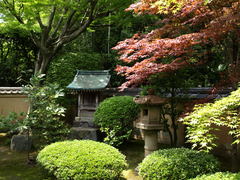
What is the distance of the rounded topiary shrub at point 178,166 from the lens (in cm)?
410

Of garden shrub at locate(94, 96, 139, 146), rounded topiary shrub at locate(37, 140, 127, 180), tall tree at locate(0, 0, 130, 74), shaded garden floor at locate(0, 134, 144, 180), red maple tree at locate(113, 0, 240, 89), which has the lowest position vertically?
shaded garden floor at locate(0, 134, 144, 180)

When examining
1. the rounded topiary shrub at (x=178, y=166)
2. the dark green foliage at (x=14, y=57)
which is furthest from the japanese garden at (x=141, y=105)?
the dark green foliage at (x=14, y=57)

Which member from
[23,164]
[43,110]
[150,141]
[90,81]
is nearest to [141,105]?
[150,141]

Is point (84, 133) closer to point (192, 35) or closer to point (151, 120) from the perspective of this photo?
point (151, 120)

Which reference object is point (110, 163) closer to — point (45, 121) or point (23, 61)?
point (45, 121)

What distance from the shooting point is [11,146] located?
7887 millimetres

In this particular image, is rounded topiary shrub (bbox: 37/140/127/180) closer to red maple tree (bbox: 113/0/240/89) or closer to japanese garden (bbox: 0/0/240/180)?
japanese garden (bbox: 0/0/240/180)

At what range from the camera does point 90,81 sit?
32.5ft

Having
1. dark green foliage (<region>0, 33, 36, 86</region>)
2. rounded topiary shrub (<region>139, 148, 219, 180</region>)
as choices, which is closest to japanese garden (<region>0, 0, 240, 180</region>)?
rounded topiary shrub (<region>139, 148, 219, 180</region>)

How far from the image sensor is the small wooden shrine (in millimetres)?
9266

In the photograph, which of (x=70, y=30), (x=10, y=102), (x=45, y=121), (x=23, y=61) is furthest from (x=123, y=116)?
(x=23, y=61)

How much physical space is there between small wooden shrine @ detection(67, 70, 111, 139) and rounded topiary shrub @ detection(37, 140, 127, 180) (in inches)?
150

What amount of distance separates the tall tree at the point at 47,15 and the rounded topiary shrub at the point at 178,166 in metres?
6.21

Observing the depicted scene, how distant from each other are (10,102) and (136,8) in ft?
25.3
